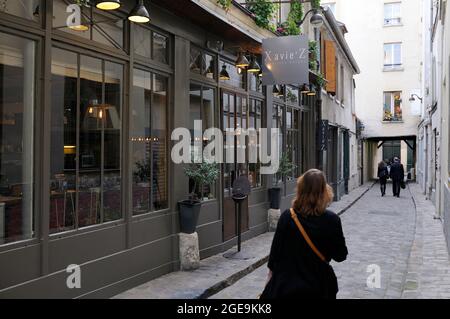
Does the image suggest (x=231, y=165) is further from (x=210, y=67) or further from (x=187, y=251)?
(x=187, y=251)

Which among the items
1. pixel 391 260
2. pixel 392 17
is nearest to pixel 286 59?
pixel 391 260

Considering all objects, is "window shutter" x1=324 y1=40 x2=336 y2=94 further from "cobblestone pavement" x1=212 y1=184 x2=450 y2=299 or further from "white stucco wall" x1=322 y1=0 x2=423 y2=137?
"white stucco wall" x1=322 y1=0 x2=423 y2=137

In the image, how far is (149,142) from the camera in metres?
7.46

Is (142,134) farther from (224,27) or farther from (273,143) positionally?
(273,143)

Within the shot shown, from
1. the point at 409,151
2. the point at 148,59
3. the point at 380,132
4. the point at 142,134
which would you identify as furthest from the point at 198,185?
the point at 409,151

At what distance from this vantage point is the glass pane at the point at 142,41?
→ 7.12m

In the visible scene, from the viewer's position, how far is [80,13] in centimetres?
598

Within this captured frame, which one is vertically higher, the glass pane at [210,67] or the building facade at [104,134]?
the glass pane at [210,67]

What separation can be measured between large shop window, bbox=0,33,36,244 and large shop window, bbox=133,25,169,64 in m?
2.13

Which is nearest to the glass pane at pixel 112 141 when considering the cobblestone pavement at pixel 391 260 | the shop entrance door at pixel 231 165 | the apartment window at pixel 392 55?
the cobblestone pavement at pixel 391 260

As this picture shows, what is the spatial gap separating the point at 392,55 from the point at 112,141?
28941 millimetres

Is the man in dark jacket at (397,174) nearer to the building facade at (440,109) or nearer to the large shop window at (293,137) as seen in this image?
the building facade at (440,109)

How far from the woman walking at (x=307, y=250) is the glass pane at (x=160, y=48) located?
4.76 meters

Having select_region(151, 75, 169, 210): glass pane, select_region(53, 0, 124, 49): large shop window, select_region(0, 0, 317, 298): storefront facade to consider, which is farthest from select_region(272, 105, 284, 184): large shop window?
A: select_region(53, 0, 124, 49): large shop window
